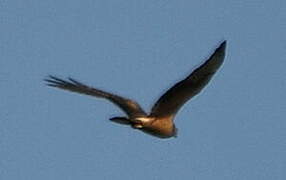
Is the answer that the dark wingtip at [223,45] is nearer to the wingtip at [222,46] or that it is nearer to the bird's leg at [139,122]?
the wingtip at [222,46]

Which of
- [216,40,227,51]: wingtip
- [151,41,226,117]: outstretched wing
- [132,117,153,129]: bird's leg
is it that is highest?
[216,40,227,51]: wingtip

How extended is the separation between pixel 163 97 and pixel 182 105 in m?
0.45

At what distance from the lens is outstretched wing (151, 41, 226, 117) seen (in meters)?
27.6

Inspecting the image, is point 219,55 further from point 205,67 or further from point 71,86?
point 71,86

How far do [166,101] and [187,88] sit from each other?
Result: 0.37 m

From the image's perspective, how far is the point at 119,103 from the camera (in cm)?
2792

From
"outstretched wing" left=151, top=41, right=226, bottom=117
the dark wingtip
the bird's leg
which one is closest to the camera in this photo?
the bird's leg

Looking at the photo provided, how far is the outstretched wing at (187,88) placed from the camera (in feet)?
90.5

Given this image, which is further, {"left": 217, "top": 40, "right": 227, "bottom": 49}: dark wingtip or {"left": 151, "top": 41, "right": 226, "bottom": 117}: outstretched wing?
{"left": 151, "top": 41, "right": 226, "bottom": 117}: outstretched wing

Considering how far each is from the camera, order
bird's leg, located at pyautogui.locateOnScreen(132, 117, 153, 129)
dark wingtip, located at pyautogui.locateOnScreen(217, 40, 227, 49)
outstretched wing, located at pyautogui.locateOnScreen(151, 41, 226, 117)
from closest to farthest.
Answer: bird's leg, located at pyautogui.locateOnScreen(132, 117, 153, 129)
dark wingtip, located at pyautogui.locateOnScreen(217, 40, 227, 49)
outstretched wing, located at pyautogui.locateOnScreen(151, 41, 226, 117)

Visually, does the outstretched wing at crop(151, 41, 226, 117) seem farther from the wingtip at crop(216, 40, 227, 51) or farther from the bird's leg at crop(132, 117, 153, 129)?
the bird's leg at crop(132, 117, 153, 129)

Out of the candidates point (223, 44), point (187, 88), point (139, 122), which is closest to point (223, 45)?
point (223, 44)

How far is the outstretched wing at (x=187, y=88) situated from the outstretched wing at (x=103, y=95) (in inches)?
11.1

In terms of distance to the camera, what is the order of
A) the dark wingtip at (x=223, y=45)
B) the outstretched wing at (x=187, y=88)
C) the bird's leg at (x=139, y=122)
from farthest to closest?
the outstretched wing at (x=187, y=88)
the dark wingtip at (x=223, y=45)
the bird's leg at (x=139, y=122)
